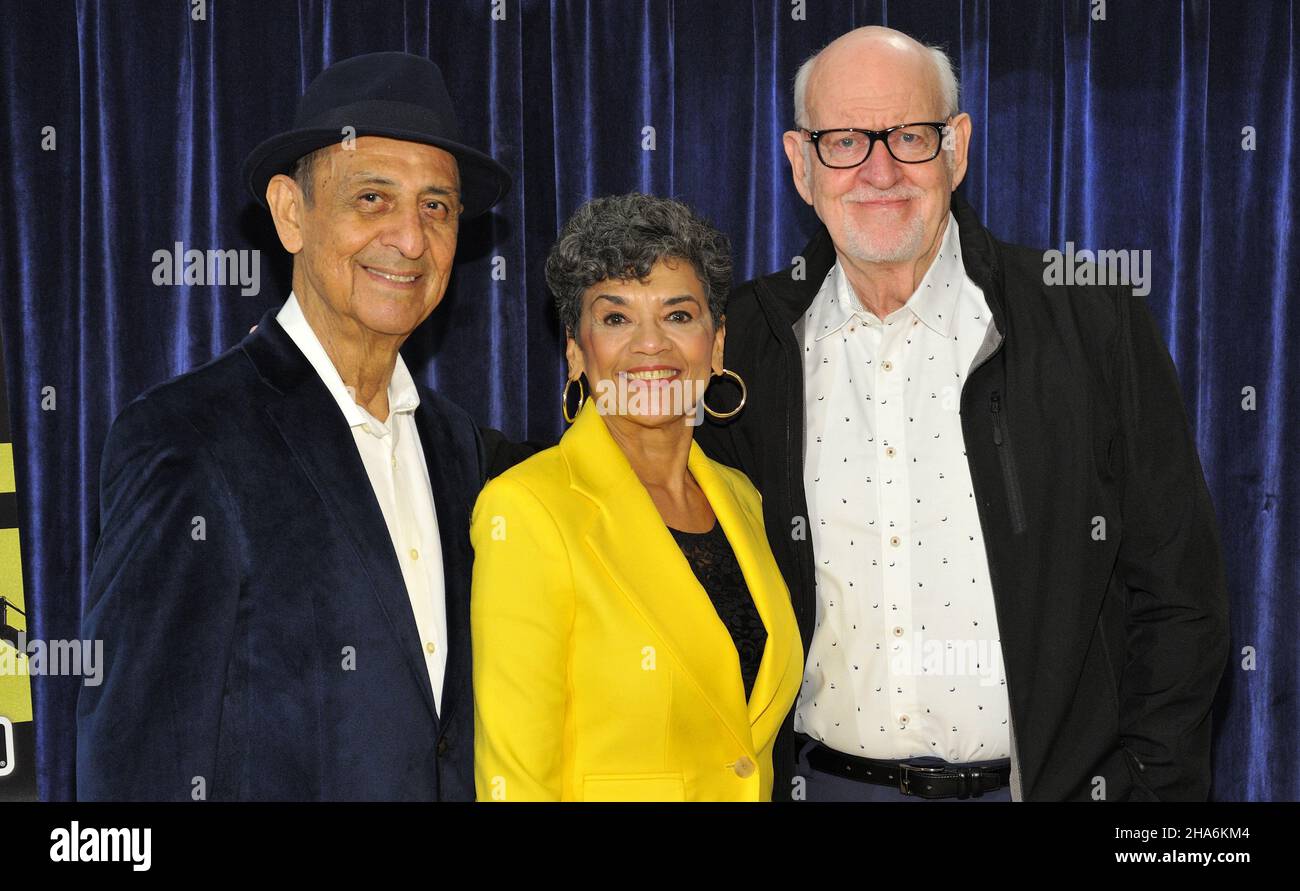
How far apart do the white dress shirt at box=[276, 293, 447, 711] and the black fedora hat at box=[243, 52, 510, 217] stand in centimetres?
26

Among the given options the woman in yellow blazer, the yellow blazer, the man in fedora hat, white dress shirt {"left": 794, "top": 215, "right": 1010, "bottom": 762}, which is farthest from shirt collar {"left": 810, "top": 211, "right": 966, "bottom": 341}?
the man in fedora hat

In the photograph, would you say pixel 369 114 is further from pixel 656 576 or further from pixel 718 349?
pixel 656 576

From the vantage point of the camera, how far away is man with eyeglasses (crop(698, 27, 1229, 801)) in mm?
2229

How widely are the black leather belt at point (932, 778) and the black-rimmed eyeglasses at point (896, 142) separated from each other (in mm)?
1142

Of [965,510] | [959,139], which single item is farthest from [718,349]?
[959,139]

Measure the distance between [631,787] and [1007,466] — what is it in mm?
903

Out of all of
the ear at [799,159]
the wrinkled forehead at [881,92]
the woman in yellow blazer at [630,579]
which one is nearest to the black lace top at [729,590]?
the woman in yellow blazer at [630,579]

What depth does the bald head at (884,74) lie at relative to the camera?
2342 mm

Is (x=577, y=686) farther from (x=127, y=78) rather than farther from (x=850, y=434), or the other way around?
(x=127, y=78)

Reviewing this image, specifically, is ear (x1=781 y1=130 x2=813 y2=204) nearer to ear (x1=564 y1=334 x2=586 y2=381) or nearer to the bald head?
the bald head

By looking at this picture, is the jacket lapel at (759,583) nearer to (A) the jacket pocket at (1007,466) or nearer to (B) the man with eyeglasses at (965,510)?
(B) the man with eyeglasses at (965,510)

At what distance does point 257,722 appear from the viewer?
1.94 m

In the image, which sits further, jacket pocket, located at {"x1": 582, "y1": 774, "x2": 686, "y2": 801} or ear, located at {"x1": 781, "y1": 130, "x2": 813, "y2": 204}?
ear, located at {"x1": 781, "y1": 130, "x2": 813, "y2": 204}
